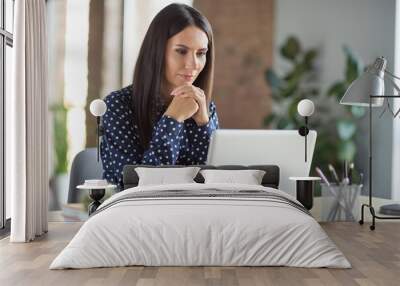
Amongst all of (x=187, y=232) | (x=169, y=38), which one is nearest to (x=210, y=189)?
(x=187, y=232)

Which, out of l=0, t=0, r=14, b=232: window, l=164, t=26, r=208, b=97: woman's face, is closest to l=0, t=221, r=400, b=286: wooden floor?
l=0, t=0, r=14, b=232: window

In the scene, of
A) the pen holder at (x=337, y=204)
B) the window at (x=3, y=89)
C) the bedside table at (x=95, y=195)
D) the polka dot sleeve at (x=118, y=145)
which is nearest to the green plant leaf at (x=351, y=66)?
the pen holder at (x=337, y=204)

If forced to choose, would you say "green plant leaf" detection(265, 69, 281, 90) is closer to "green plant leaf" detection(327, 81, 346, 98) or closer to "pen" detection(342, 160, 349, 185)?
"green plant leaf" detection(327, 81, 346, 98)

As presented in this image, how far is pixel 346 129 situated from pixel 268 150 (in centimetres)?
90

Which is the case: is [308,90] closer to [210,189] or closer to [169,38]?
[169,38]

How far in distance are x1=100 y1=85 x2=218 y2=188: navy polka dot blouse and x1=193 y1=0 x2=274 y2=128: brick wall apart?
384 mm

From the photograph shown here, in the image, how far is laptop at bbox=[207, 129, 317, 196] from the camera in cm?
613

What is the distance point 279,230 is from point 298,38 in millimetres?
2940

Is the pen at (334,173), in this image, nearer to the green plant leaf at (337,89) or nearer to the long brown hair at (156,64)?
the green plant leaf at (337,89)

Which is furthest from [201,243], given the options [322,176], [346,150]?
[346,150]

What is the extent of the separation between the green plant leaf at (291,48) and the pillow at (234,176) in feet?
4.51

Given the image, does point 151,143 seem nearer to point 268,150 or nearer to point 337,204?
point 268,150

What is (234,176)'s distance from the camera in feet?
18.4

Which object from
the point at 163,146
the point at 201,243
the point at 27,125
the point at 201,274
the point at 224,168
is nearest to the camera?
the point at 201,274
